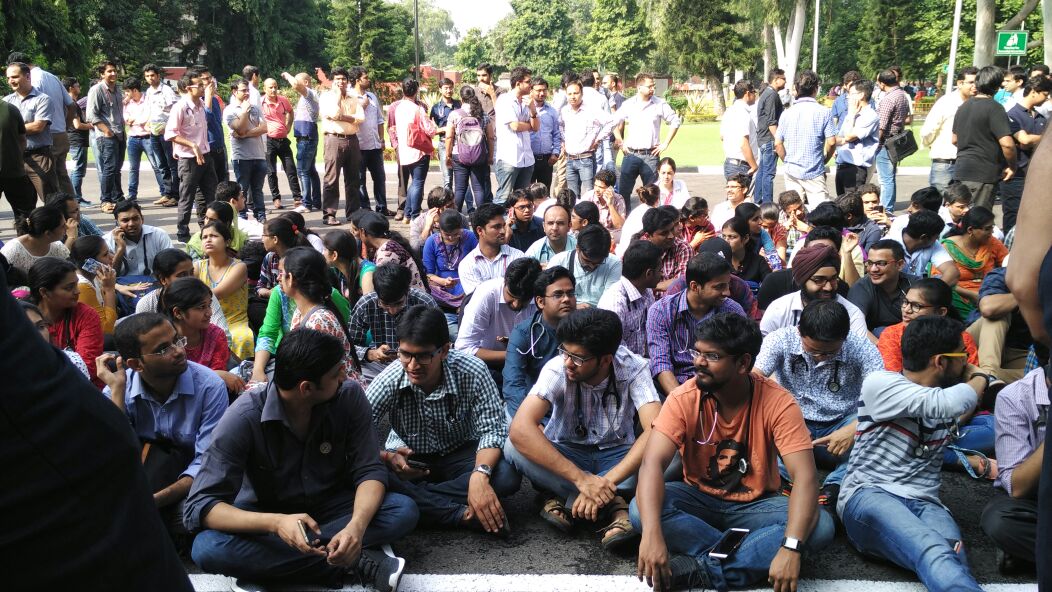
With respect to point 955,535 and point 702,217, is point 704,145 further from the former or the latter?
point 955,535

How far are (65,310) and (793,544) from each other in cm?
406

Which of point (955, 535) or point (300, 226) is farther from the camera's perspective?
point (300, 226)

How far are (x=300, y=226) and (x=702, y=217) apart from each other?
11.0 feet

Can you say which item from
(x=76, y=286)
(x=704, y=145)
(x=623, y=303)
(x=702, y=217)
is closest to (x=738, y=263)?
(x=702, y=217)

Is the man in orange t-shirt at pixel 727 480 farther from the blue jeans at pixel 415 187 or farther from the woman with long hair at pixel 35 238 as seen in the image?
the blue jeans at pixel 415 187

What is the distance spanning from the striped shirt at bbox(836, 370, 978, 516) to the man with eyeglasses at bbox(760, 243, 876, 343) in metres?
1.39

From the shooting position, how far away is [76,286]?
4.98 m

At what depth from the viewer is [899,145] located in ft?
37.9

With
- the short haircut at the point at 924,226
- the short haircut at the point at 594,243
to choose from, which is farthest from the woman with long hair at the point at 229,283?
the short haircut at the point at 924,226

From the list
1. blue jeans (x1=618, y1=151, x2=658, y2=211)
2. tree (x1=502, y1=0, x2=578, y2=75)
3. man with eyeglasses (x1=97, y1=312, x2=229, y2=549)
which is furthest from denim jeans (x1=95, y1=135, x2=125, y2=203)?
tree (x1=502, y1=0, x2=578, y2=75)

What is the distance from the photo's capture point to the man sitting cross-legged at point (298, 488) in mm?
3574

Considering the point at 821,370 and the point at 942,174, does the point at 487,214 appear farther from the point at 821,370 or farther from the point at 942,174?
the point at 942,174

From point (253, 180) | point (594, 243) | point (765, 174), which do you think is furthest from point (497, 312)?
point (253, 180)

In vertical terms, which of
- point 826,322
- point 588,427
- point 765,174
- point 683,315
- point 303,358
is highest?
point 303,358
